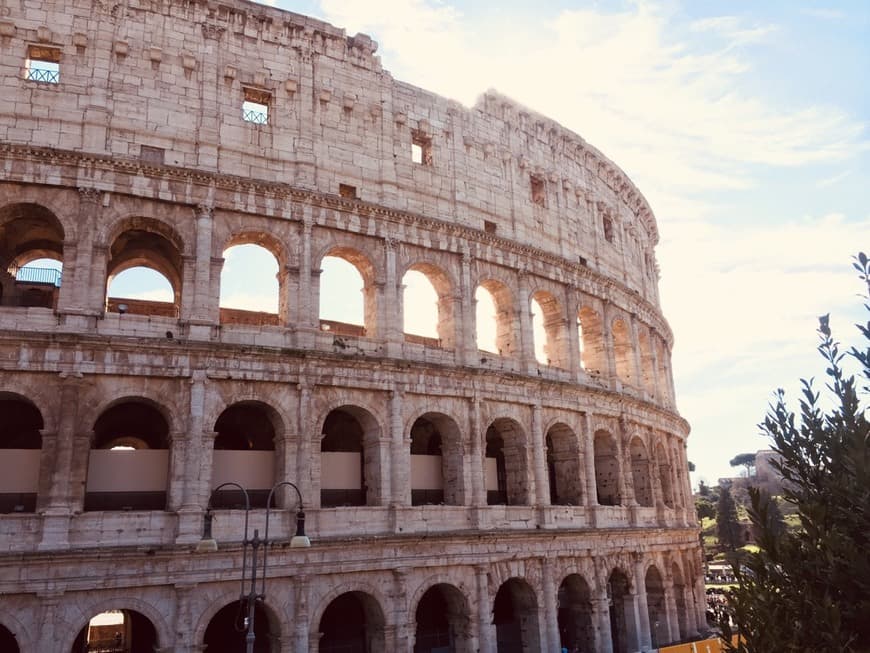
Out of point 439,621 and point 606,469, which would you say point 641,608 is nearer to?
point 606,469

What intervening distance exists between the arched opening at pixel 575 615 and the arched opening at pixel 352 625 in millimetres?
6729

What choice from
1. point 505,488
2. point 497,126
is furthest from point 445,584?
point 497,126

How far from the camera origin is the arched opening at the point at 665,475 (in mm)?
29609

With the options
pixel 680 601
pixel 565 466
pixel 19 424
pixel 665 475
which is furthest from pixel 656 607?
pixel 19 424

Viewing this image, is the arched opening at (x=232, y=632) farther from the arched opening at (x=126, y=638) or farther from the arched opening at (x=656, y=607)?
the arched opening at (x=656, y=607)

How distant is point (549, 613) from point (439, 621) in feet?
10.9

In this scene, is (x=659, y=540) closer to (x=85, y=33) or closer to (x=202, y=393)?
(x=202, y=393)

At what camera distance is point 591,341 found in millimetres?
27062

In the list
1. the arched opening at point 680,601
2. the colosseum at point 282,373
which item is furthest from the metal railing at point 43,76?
the arched opening at point 680,601

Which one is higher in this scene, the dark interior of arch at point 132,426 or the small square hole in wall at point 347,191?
the small square hole in wall at point 347,191

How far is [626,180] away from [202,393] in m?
21.8

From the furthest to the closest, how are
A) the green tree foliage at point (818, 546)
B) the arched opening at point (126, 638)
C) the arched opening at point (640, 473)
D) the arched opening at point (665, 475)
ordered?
the arched opening at point (665, 475) < the arched opening at point (640, 473) < the arched opening at point (126, 638) < the green tree foliage at point (818, 546)

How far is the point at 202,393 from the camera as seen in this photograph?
17109 millimetres

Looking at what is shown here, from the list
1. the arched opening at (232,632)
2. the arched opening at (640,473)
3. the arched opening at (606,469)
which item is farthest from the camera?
the arched opening at (640,473)
